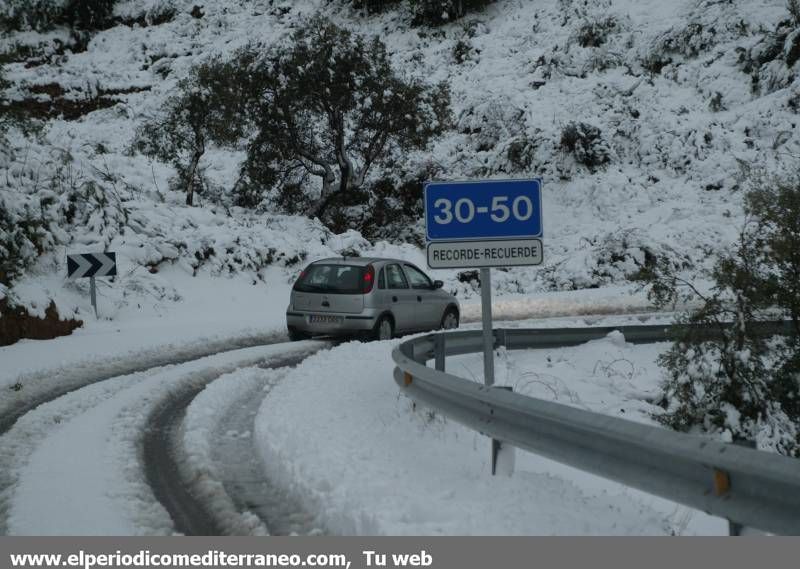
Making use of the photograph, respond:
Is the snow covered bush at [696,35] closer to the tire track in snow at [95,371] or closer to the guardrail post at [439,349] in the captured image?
the tire track in snow at [95,371]

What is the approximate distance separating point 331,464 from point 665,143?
29.5m

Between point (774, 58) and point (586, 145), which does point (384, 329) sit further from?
point (774, 58)

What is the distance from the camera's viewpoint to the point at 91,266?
1603 centimetres

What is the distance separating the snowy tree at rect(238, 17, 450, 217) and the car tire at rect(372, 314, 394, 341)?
1437cm

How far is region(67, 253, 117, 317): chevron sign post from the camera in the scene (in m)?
15.8

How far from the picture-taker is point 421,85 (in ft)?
93.9

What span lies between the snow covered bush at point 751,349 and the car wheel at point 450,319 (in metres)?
7.41

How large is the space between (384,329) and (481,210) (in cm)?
714

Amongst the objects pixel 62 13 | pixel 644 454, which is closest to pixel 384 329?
pixel 644 454

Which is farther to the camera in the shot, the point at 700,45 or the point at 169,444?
the point at 700,45

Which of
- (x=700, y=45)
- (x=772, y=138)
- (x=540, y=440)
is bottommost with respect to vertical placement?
(x=540, y=440)

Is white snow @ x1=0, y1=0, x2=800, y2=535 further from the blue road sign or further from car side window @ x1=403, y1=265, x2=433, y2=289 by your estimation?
car side window @ x1=403, y1=265, x2=433, y2=289

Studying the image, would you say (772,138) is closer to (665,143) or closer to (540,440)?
(665,143)
